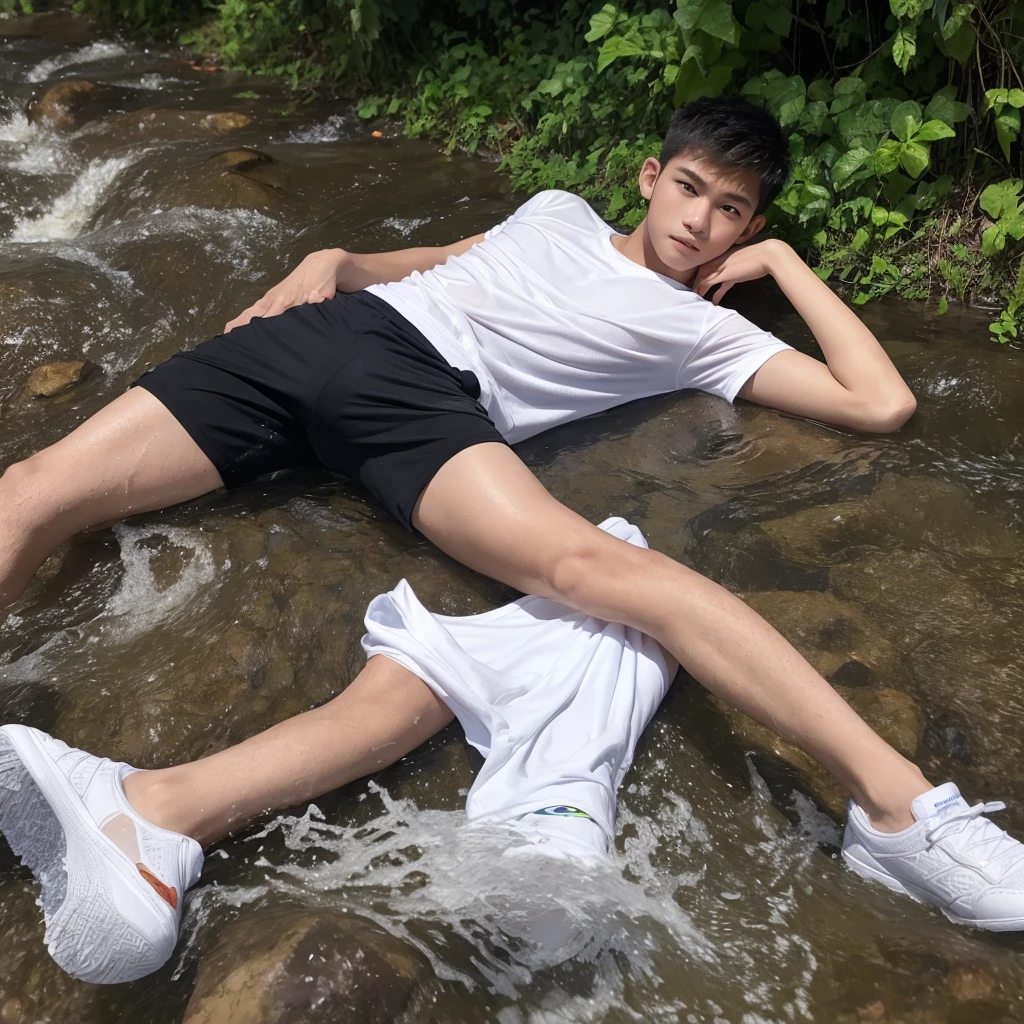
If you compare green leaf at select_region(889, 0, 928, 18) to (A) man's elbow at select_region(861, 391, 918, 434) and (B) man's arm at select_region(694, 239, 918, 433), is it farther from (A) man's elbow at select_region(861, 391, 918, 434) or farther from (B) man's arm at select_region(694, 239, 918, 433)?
(A) man's elbow at select_region(861, 391, 918, 434)

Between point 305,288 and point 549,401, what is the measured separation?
875 millimetres

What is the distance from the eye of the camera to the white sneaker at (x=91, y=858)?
1656 millimetres

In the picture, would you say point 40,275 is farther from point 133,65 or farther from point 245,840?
point 133,65

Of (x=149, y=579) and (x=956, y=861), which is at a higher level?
(x=149, y=579)

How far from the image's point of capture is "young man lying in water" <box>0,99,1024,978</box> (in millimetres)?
2010

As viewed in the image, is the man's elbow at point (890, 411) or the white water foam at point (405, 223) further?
the white water foam at point (405, 223)

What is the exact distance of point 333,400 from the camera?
263cm

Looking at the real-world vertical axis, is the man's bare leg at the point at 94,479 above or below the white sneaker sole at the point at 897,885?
above

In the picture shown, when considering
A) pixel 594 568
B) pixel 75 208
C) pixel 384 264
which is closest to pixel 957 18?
pixel 384 264

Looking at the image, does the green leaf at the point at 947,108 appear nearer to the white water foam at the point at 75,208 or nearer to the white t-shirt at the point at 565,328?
the white t-shirt at the point at 565,328

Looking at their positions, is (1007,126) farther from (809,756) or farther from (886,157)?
(809,756)

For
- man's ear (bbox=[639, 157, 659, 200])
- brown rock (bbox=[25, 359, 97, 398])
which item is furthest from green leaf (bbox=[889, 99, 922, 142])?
brown rock (bbox=[25, 359, 97, 398])

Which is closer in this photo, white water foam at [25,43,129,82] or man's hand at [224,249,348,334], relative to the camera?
man's hand at [224,249,348,334]

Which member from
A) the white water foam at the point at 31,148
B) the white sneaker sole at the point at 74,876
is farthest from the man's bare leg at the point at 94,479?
the white water foam at the point at 31,148
